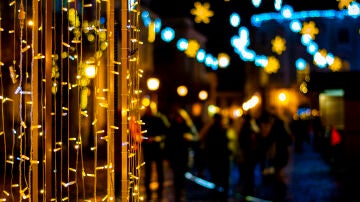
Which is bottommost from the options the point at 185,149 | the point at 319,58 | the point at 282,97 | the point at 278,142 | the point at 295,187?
the point at 295,187

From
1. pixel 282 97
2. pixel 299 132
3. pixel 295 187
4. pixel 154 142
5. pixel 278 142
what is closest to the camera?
pixel 154 142

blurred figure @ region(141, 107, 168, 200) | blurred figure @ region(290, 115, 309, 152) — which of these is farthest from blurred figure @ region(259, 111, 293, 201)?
blurred figure @ region(290, 115, 309, 152)

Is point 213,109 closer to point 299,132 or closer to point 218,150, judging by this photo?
point 299,132

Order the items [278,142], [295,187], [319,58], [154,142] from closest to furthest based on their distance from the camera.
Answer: [154,142] < [278,142] < [295,187] < [319,58]

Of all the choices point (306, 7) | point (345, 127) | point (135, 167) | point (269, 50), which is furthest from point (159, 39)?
point (135, 167)

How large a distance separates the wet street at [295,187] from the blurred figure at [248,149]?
0.31m

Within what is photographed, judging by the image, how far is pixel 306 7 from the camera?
2417cm

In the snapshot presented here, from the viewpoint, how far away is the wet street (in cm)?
1348

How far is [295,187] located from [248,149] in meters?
1.47

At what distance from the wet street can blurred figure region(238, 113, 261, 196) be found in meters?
0.31

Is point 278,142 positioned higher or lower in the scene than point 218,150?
higher

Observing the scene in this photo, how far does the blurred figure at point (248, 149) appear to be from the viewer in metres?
14.8

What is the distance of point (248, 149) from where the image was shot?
49.2ft

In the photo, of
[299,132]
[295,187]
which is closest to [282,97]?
[299,132]
